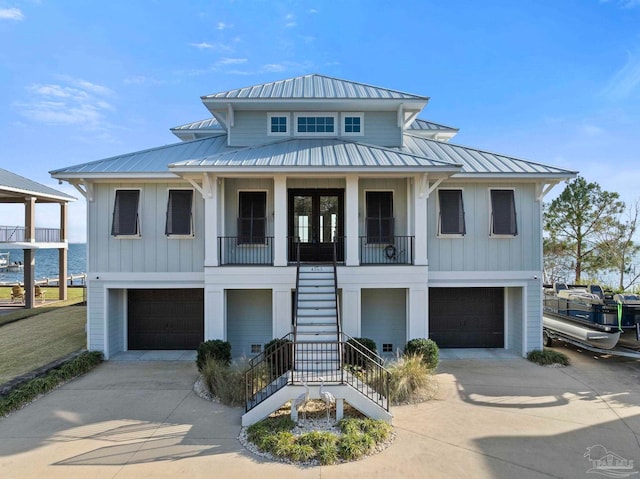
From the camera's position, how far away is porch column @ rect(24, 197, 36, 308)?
18375mm

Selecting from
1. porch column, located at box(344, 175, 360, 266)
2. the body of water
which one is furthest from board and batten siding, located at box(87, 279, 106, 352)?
the body of water

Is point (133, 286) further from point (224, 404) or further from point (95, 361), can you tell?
point (224, 404)

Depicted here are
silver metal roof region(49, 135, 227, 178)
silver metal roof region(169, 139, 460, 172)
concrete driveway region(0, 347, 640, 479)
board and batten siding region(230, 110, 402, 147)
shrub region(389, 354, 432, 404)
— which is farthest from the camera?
board and batten siding region(230, 110, 402, 147)

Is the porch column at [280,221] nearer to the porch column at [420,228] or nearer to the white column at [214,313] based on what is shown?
the white column at [214,313]

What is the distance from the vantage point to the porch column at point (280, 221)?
10.1m

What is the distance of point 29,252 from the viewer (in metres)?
18.8

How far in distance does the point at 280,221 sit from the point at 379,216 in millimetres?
3318

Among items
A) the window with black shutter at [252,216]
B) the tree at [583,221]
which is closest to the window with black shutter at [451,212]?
the window with black shutter at [252,216]

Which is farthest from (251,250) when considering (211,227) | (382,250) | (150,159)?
(150,159)

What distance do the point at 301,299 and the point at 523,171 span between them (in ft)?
25.0

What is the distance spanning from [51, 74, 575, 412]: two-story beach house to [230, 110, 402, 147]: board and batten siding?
0.12 feet

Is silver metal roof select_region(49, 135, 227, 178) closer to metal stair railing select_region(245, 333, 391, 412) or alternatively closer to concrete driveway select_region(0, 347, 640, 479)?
concrete driveway select_region(0, 347, 640, 479)

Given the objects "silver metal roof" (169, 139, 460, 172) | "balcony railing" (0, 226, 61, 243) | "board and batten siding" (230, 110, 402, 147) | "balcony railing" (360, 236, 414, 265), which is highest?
"board and batten siding" (230, 110, 402, 147)

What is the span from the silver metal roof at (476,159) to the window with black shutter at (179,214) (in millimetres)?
7090
